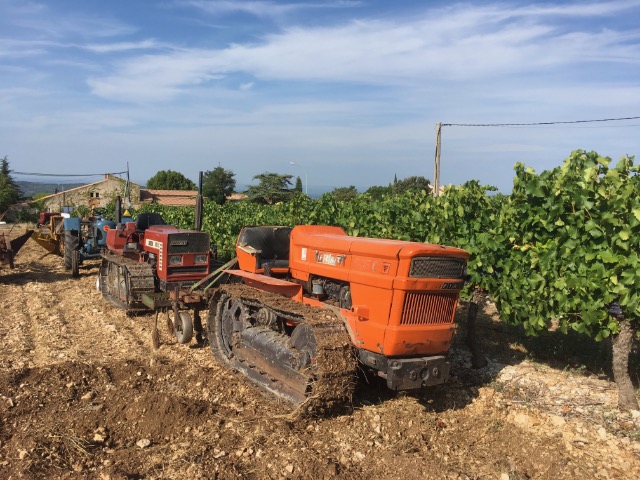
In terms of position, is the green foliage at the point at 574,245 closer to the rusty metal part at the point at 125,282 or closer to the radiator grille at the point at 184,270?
the radiator grille at the point at 184,270

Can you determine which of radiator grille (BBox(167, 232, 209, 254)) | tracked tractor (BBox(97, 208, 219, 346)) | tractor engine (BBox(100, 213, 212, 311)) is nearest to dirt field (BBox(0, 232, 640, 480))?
tracked tractor (BBox(97, 208, 219, 346))

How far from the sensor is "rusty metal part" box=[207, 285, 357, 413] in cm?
527

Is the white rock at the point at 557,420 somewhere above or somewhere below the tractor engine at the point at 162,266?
below

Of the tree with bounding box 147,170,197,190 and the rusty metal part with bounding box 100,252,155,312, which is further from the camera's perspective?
the tree with bounding box 147,170,197,190

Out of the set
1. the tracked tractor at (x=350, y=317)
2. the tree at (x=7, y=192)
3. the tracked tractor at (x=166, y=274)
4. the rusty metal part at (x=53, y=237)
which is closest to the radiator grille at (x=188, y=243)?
the tracked tractor at (x=166, y=274)

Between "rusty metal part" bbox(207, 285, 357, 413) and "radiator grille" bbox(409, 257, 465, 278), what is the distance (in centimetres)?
93

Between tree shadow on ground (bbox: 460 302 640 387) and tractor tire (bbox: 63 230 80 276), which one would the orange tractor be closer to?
tree shadow on ground (bbox: 460 302 640 387)

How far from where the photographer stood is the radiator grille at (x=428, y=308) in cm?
540

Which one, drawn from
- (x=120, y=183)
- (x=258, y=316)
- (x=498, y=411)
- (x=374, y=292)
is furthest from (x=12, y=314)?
(x=120, y=183)

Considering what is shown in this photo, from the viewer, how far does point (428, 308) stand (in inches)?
219

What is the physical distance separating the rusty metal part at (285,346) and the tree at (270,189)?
48610 millimetres

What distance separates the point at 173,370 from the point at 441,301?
3.61 m

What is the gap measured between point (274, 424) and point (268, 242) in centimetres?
272

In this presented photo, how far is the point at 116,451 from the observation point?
4922 mm
